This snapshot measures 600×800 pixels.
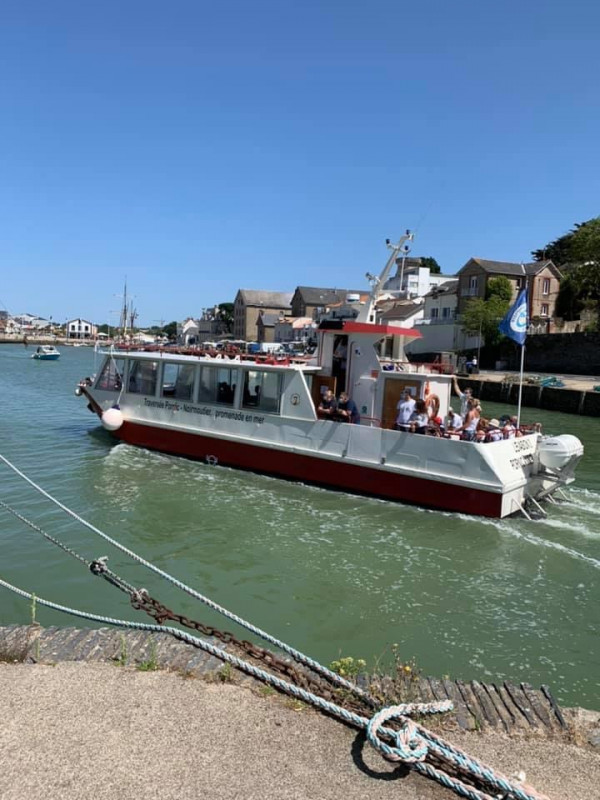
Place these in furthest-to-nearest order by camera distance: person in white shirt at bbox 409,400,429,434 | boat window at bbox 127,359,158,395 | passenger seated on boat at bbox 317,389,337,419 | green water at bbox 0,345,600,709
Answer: boat window at bbox 127,359,158,395
passenger seated on boat at bbox 317,389,337,419
person in white shirt at bbox 409,400,429,434
green water at bbox 0,345,600,709

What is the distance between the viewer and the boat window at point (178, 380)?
56.8 ft

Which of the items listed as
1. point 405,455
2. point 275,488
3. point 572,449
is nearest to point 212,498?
point 275,488

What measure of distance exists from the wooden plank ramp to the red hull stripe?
762cm

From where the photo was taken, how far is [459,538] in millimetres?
11656

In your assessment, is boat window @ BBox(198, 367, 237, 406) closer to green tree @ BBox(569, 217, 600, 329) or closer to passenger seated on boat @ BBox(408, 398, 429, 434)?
passenger seated on boat @ BBox(408, 398, 429, 434)

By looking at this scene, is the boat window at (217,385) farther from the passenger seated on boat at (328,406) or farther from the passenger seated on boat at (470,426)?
the passenger seated on boat at (470,426)

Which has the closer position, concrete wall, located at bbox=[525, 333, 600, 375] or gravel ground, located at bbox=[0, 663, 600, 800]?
gravel ground, located at bbox=[0, 663, 600, 800]

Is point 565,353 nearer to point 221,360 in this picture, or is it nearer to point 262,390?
point 221,360

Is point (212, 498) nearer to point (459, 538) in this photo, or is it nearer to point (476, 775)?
point (459, 538)

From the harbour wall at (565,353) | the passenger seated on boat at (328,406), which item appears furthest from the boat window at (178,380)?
the harbour wall at (565,353)

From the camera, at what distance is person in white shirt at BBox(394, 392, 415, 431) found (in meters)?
13.6

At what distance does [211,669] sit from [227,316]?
153m

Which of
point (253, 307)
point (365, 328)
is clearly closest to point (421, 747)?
point (365, 328)

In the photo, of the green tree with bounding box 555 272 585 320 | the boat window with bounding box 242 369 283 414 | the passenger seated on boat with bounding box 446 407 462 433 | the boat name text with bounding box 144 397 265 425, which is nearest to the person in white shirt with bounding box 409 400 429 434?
the passenger seated on boat with bounding box 446 407 462 433
